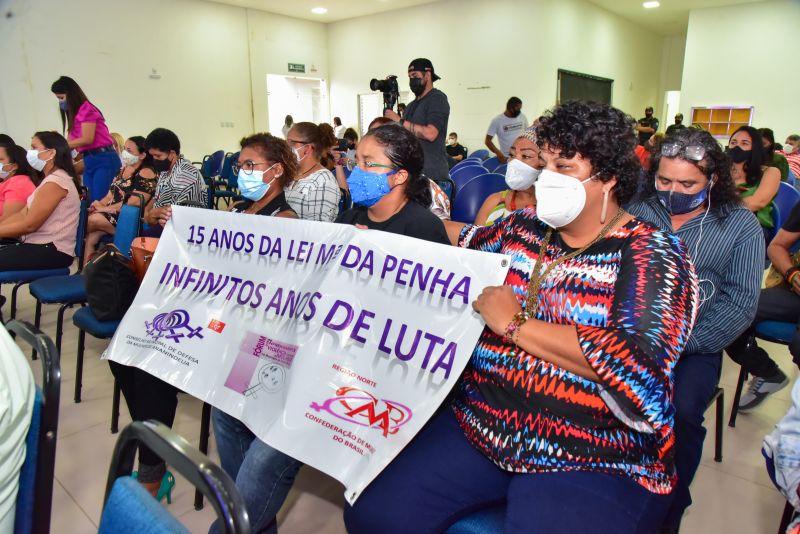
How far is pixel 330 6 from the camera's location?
446 inches

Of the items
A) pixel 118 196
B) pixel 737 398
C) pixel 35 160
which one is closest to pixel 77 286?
pixel 118 196

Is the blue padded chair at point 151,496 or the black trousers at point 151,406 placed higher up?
the blue padded chair at point 151,496

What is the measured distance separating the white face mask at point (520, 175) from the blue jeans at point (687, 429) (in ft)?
A: 3.33

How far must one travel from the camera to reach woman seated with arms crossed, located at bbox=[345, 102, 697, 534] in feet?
3.76

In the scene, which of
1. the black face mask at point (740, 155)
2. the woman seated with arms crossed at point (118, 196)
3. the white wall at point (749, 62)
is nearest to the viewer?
the black face mask at point (740, 155)

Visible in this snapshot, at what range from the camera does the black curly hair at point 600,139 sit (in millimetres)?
1333

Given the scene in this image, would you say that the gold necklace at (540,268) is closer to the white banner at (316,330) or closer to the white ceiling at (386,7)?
the white banner at (316,330)

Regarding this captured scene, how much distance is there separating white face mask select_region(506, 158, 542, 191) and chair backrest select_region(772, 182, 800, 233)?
1.67 m

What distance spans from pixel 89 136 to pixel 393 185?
4.57 meters

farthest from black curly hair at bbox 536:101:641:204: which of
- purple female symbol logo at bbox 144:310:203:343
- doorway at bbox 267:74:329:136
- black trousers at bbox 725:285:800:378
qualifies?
doorway at bbox 267:74:329:136

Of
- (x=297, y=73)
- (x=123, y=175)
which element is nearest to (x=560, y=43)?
(x=297, y=73)

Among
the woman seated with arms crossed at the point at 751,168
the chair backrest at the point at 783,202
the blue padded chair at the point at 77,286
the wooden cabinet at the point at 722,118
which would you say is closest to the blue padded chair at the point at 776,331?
the chair backrest at the point at 783,202

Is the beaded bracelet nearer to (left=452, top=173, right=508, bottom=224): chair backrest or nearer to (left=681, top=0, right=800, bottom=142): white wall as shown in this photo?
(left=452, top=173, right=508, bottom=224): chair backrest

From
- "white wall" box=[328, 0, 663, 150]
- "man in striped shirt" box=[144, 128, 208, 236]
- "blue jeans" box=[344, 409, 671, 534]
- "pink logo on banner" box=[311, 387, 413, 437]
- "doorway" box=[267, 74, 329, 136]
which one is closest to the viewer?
"blue jeans" box=[344, 409, 671, 534]
